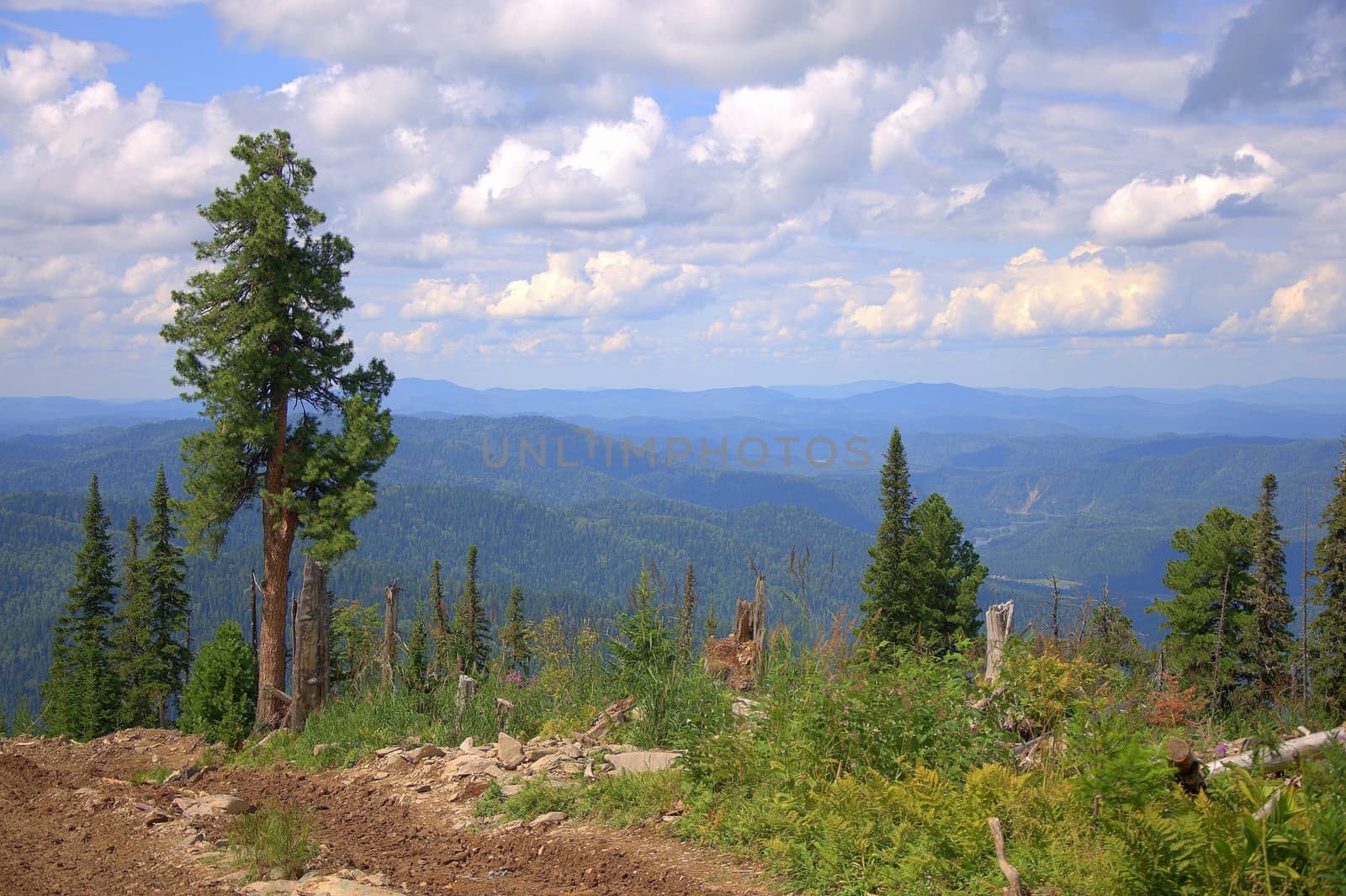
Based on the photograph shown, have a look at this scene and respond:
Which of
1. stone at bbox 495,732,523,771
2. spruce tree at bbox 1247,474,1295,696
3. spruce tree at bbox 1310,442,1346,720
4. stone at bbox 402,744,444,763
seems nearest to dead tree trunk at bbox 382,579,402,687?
stone at bbox 402,744,444,763

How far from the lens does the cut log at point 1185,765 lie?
4.59m

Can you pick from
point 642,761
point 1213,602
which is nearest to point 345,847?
point 642,761

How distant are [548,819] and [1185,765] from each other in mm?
4473

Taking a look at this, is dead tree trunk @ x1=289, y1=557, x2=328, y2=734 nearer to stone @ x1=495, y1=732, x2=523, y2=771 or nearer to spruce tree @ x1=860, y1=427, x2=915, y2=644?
stone @ x1=495, y1=732, x2=523, y2=771

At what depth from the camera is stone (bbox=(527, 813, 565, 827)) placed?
690 centimetres

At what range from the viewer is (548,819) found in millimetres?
6922

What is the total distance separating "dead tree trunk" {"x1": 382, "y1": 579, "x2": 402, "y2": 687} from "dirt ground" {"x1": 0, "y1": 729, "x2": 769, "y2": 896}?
272cm

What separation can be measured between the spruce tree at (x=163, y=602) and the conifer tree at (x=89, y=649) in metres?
1.54

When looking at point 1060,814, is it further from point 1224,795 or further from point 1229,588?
point 1229,588

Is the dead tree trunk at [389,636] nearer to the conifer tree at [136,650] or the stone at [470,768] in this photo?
the stone at [470,768]

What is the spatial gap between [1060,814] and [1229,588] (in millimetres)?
29573

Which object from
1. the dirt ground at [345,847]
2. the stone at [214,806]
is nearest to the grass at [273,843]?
the dirt ground at [345,847]

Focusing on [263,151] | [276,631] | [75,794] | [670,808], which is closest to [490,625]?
[276,631]

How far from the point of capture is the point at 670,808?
6.61 meters
